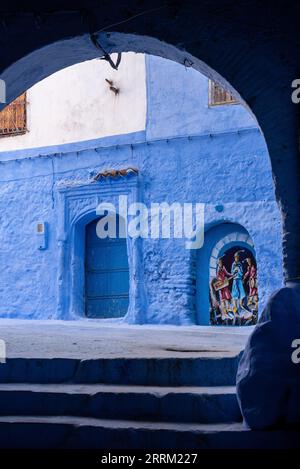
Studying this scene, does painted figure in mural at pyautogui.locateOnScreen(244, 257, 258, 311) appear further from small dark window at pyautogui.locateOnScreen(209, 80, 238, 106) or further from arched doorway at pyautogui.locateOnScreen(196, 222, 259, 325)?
small dark window at pyautogui.locateOnScreen(209, 80, 238, 106)

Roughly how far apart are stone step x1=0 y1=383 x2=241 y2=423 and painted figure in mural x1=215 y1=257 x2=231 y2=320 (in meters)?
6.78

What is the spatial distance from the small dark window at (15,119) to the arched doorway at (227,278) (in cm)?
460

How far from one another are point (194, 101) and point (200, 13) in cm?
685

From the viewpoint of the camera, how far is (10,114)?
1192cm

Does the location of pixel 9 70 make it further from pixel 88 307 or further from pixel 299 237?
pixel 88 307

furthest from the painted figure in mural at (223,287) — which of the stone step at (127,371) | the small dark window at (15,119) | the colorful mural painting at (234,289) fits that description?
the stone step at (127,371)

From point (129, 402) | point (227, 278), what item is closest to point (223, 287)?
point (227, 278)

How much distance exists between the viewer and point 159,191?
1009 cm

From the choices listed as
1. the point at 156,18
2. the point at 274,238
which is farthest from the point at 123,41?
the point at 274,238

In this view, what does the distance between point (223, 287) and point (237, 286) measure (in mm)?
235

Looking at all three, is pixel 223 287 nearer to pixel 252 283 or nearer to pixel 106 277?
pixel 252 283

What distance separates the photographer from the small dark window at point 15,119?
1169cm

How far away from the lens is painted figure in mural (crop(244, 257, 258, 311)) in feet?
30.7

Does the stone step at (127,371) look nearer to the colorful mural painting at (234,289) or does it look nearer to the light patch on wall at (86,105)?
the colorful mural painting at (234,289)
